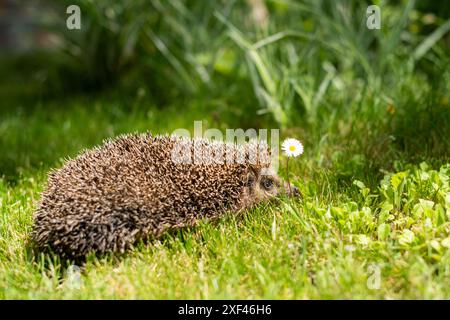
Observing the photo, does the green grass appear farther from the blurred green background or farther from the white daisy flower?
the blurred green background

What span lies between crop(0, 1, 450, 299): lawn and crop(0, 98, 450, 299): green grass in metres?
0.01

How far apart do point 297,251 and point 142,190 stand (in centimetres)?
107

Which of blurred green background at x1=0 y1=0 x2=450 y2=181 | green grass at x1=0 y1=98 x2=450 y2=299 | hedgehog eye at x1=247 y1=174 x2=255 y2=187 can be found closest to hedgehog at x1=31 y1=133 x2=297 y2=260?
hedgehog eye at x1=247 y1=174 x2=255 y2=187

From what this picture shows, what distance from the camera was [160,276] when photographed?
3.50m

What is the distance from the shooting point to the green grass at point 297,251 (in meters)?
3.26

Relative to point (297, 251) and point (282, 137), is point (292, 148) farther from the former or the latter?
point (282, 137)

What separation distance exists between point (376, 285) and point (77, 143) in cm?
360

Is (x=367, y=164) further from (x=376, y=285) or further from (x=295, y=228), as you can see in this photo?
(x=376, y=285)

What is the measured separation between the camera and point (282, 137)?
554 cm

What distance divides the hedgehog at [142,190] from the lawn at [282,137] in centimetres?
11

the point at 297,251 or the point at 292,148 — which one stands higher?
the point at 292,148

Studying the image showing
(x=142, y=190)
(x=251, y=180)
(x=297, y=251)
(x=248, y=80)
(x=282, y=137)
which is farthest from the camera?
(x=248, y=80)

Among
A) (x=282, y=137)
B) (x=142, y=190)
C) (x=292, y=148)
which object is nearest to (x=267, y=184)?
(x=292, y=148)
